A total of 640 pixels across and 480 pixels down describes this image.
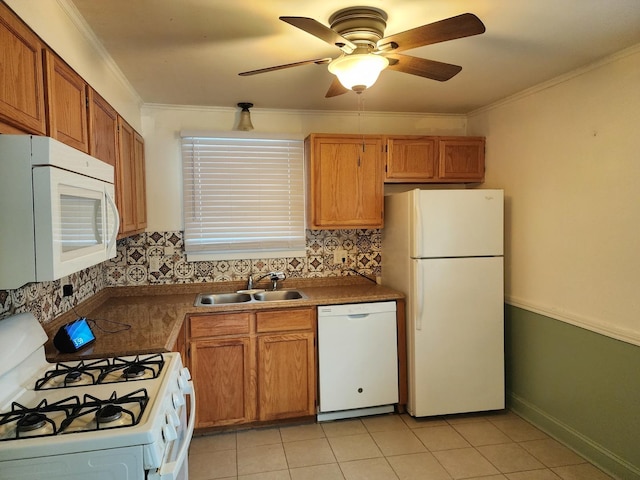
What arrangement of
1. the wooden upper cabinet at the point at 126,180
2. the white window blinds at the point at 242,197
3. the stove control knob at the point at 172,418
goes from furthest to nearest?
the white window blinds at the point at 242,197
the wooden upper cabinet at the point at 126,180
the stove control knob at the point at 172,418

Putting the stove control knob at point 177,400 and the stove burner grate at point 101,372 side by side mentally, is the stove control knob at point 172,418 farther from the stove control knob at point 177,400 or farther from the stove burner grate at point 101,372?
the stove burner grate at point 101,372

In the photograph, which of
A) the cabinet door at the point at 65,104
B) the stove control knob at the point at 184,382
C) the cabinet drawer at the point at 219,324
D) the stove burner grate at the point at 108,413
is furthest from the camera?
the cabinet drawer at the point at 219,324

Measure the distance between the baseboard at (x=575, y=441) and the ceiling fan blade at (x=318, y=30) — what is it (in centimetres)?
257

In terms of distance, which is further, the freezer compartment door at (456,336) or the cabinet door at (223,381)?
the freezer compartment door at (456,336)

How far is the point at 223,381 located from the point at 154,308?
666mm

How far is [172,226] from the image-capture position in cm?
332

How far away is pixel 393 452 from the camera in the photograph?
2637 millimetres

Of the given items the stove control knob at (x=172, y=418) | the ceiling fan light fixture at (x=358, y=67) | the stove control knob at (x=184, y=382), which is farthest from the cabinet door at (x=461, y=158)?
the stove control knob at (x=172, y=418)

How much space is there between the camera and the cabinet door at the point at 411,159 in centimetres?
333

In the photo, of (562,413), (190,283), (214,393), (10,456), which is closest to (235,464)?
(214,393)

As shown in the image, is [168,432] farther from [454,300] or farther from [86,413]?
[454,300]

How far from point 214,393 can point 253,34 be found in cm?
219

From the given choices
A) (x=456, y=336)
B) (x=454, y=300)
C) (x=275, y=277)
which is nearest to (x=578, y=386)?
(x=456, y=336)

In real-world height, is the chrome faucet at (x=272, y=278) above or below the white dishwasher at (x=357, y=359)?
above
